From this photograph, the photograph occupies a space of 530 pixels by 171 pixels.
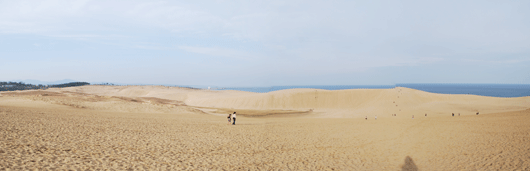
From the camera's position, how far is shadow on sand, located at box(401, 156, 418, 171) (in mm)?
10672

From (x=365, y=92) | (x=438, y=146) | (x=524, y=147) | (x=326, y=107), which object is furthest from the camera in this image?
(x=365, y=92)

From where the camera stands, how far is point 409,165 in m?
11.2

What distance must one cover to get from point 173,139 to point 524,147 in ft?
57.0

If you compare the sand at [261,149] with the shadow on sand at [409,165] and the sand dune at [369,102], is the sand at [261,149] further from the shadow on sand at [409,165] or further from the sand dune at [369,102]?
the sand dune at [369,102]

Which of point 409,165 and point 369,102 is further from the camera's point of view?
point 369,102

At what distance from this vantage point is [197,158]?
1073 cm

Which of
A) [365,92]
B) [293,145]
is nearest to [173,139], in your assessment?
[293,145]

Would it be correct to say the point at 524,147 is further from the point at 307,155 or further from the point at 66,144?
the point at 66,144

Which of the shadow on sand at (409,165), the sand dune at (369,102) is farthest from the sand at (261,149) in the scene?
the sand dune at (369,102)

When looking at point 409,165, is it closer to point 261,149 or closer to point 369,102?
point 261,149

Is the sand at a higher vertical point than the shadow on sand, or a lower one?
higher

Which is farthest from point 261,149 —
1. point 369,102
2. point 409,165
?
point 369,102

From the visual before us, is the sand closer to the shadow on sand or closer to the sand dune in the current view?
the shadow on sand

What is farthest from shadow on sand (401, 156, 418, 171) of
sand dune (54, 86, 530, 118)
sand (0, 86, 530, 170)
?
sand dune (54, 86, 530, 118)
